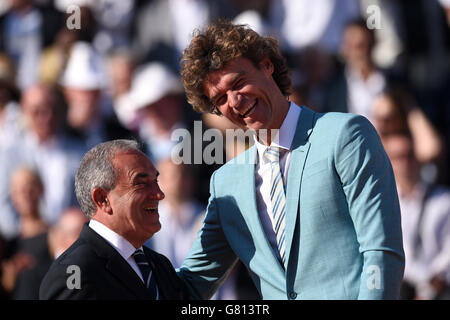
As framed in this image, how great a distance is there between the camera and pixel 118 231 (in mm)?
3600

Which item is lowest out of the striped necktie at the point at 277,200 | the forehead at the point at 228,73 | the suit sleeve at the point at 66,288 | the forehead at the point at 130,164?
the suit sleeve at the point at 66,288

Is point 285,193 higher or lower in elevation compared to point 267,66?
lower

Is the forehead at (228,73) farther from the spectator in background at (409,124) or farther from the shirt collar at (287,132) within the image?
the spectator in background at (409,124)

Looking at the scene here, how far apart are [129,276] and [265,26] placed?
407 centimetres

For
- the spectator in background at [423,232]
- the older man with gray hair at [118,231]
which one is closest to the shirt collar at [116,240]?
the older man with gray hair at [118,231]

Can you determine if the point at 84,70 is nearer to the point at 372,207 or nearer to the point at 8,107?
the point at 8,107

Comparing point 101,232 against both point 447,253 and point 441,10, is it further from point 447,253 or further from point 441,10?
point 441,10

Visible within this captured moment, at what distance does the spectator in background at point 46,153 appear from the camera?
6657 millimetres

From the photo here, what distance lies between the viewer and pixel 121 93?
738 centimetres

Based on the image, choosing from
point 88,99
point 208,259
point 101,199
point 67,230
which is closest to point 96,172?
point 101,199

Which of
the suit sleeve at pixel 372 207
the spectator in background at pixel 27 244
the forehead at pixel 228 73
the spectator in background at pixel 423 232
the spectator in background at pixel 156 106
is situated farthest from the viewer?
the spectator in background at pixel 156 106

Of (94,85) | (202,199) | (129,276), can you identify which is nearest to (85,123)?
(94,85)

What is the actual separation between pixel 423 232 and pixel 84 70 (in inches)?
131

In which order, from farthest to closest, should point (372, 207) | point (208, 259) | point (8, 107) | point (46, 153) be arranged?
point (8, 107) → point (46, 153) → point (208, 259) → point (372, 207)
